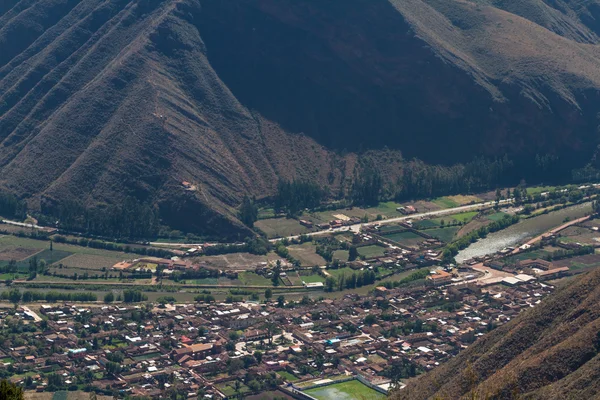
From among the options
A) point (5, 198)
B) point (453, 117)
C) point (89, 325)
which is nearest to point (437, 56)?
point (453, 117)

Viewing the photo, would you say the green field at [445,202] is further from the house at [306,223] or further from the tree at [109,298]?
the tree at [109,298]

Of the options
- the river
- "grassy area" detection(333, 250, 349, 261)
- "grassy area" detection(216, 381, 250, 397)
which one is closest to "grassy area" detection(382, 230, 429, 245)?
the river

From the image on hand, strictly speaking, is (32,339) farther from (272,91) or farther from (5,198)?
(272,91)

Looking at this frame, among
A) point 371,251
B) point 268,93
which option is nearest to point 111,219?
point 371,251

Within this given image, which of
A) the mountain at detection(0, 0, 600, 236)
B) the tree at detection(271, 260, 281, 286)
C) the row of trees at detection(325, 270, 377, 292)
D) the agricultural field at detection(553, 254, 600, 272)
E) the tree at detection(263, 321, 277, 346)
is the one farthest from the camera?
the mountain at detection(0, 0, 600, 236)

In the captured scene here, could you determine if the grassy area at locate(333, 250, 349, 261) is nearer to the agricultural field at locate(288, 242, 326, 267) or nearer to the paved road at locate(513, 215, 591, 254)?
the agricultural field at locate(288, 242, 326, 267)

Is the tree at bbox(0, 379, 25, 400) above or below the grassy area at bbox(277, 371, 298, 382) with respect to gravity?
above
